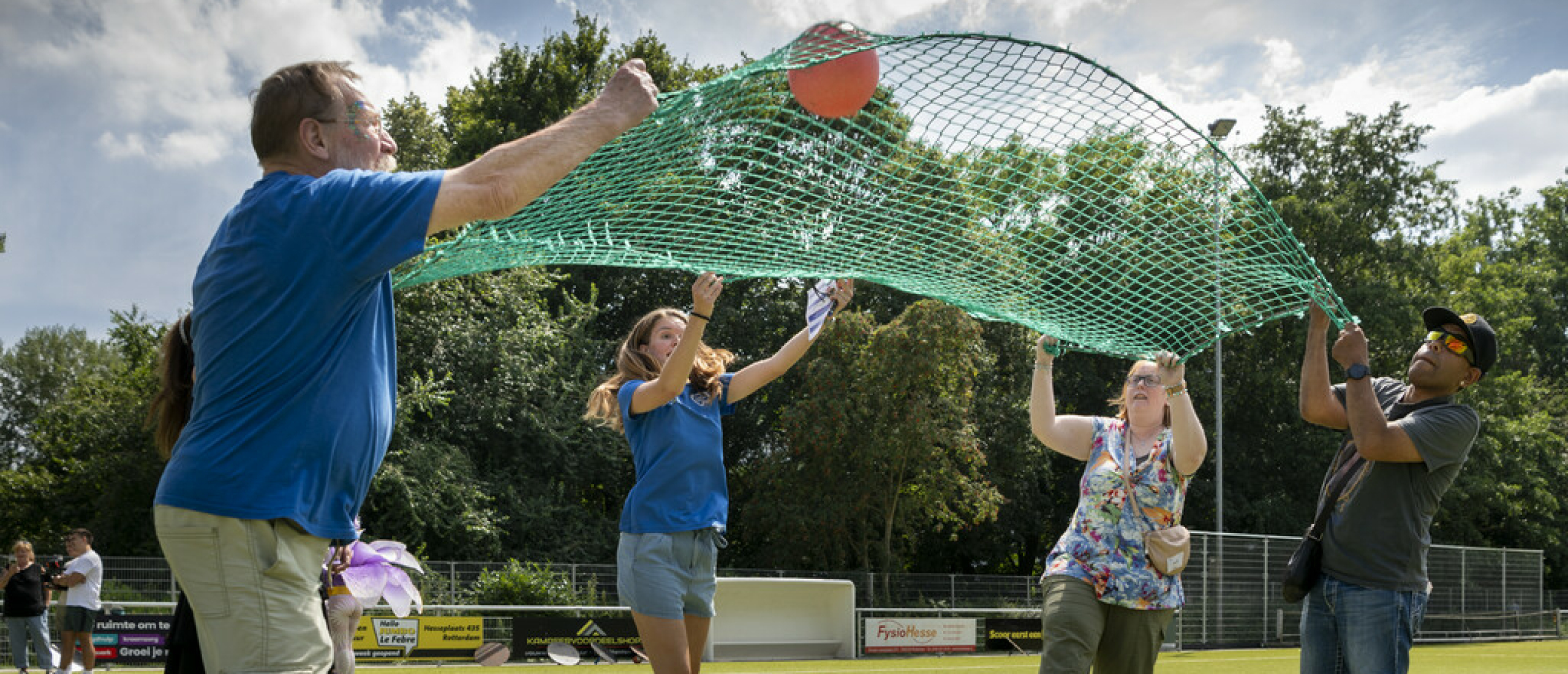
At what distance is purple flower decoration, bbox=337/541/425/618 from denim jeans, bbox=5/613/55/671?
11005 millimetres

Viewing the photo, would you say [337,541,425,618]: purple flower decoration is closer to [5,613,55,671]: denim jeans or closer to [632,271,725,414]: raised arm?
[632,271,725,414]: raised arm

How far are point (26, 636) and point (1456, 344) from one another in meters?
14.8

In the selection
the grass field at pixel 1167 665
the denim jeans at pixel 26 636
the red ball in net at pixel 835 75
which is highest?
the red ball in net at pixel 835 75

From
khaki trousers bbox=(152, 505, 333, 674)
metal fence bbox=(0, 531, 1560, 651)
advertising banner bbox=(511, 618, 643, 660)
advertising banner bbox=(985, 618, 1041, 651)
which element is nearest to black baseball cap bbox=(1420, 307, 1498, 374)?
khaki trousers bbox=(152, 505, 333, 674)

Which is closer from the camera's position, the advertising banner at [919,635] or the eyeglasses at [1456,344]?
the eyeglasses at [1456,344]

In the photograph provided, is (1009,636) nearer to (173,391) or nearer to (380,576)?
(380,576)

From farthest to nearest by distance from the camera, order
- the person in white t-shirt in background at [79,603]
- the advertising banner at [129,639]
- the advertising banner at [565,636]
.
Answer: the advertising banner at [565,636]
the advertising banner at [129,639]
the person in white t-shirt in background at [79,603]

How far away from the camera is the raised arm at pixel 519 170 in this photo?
2.34 metres

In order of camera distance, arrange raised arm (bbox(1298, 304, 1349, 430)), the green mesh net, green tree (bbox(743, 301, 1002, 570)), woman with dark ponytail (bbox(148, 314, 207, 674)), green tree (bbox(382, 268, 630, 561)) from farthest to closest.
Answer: green tree (bbox(743, 301, 1002, 570)) < green tree (bbox(382, 268, 630, 561)) < raised arm (bbox(1298, 304, 1349, 430)) < the green mesh net < woman with dark ponytail (bbox(148, 314, 207, 674))

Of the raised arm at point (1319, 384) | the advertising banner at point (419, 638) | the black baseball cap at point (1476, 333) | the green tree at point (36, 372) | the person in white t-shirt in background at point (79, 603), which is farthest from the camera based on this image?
the green tree at point (36, 372)

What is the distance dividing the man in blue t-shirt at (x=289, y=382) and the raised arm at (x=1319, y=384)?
3246mm

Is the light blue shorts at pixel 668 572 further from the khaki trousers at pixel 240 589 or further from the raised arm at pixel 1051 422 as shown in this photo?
the khaki trousers at pixel 240 589

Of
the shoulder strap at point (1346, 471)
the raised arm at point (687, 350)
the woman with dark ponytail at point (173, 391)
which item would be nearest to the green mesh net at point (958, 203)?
the shoulder strap at point (1346, 471)

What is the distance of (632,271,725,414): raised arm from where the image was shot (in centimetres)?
432
